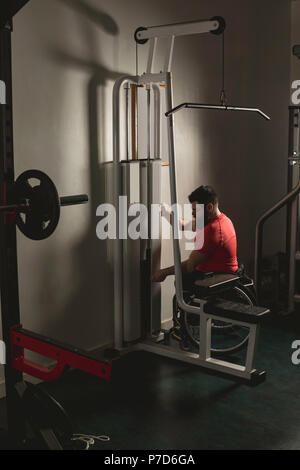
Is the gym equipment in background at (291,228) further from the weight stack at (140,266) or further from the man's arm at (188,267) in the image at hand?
the weight stack at (140,266)

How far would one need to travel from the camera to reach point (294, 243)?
4684 millimetres

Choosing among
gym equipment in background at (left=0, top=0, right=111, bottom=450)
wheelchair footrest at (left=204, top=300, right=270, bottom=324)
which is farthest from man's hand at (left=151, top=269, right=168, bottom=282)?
gym equipment in background at (left=0, top=0, right=111, bottom=450)

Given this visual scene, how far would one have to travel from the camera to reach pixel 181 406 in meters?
3.14

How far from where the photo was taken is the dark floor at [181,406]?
110 inches

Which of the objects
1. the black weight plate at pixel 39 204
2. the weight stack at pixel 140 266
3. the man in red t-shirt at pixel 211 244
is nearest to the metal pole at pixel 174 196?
the man in red t-shirt at pixel 211 244

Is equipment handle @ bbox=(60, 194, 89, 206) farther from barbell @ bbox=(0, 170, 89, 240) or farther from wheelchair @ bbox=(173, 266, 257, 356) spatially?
wheelchair @ bbox=(173, 266, 257, 356)

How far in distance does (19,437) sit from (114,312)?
1318 millimetres

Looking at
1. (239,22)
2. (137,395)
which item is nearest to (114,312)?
(137,395)

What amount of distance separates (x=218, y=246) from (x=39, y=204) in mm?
1657

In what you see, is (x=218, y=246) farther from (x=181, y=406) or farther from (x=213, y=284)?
(x=181, y=406)

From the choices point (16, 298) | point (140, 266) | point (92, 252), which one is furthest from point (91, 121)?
point (16, 298)

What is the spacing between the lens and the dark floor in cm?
278

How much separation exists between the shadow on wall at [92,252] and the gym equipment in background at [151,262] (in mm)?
113
